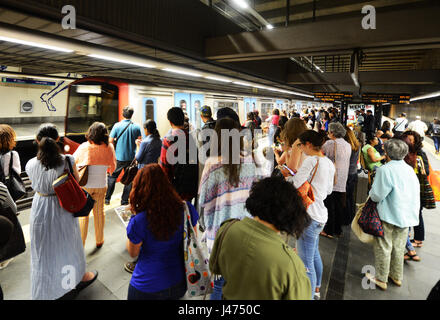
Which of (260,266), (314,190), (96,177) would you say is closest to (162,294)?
(260,266)

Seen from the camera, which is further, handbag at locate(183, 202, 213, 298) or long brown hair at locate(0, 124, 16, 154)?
long brown hair at locate(0, 124, 16, 154)

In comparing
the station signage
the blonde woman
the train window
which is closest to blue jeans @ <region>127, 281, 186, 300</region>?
the blonde woman

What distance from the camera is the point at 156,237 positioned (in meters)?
1.53

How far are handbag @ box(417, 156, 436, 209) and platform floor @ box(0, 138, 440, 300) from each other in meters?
0.76

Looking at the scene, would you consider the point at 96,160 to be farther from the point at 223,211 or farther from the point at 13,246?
the point at 223,211

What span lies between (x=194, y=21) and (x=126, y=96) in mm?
3554

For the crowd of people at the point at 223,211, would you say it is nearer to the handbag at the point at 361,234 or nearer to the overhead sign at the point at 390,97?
A: the handbag at the point at 361,234

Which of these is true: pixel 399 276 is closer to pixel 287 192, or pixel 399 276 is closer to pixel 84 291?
pixel 287 192

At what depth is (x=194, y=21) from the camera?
3.43m

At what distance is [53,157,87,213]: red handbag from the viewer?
2061 mm

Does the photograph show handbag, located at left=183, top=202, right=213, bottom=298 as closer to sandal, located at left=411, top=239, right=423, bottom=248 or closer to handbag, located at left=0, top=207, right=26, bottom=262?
handbag, located at left=0, top=207, right=26, bottom=262

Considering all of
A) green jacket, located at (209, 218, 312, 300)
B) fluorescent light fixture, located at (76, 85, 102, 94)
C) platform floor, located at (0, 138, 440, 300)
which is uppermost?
fluorescent light fixture, located at (76, 85, 102, 94)

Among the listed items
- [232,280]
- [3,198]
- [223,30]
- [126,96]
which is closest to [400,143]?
[232,280]

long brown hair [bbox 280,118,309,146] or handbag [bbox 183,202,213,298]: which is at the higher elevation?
long brown hair [bbox 280,118,309,146]
